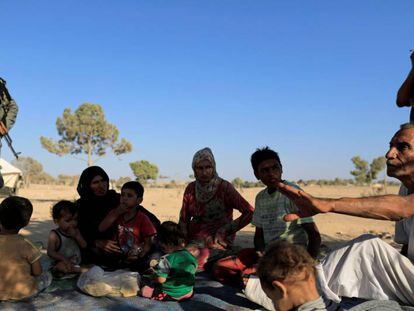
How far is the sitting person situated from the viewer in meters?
3.93

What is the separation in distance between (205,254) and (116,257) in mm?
1063

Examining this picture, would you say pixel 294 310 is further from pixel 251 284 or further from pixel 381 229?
pixel 381 229

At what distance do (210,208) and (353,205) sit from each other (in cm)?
300

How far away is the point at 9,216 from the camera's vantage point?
11.1 feet

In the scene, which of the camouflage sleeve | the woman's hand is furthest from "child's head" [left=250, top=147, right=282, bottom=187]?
the camouflage sleeve

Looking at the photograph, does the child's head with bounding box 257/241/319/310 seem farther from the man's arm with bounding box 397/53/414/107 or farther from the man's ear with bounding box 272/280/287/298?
the man's arm with bounding box 397/53/414/107

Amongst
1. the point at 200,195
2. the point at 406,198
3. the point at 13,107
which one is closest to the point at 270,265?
the point at 406,198

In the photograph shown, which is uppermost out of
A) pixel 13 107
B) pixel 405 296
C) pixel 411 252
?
pixel 13 107

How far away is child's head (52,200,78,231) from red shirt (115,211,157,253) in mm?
504

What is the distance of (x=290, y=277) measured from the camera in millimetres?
2100

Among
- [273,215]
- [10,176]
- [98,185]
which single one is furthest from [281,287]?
[10,176]

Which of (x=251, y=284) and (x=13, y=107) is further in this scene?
(x=13, y=107)

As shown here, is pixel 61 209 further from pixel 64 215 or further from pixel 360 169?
pixel 360 169

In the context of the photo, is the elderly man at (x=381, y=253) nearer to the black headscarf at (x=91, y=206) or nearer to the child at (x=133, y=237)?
the child at (x=133, y=237)
